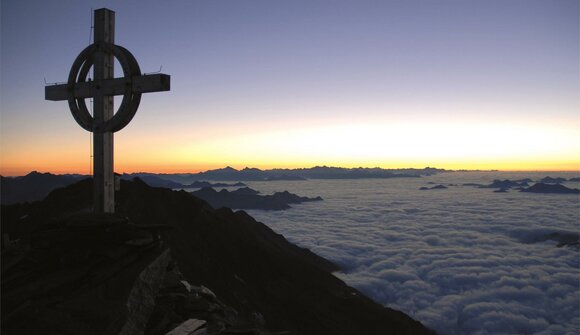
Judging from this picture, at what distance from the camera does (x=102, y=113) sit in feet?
22.4

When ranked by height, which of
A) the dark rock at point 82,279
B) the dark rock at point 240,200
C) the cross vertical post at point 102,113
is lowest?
the dark rock at point 240,200

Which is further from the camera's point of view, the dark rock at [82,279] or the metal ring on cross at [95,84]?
the metal ring on cross at [95,84]

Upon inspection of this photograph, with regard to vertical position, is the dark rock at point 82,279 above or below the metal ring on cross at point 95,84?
below

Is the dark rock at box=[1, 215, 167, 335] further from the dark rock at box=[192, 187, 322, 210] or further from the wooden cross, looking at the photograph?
the dark rock at box=[192, 187, 322, 210]

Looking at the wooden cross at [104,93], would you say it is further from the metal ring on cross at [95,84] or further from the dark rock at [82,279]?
the dark rock at [82,279]

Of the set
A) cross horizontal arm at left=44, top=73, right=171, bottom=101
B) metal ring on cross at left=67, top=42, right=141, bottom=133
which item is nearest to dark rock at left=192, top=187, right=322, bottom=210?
cross horizontal arm at left=44, top=73, right=171, bottom=101

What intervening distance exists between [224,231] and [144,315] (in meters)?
19.3

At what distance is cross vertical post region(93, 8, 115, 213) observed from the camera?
6801mm

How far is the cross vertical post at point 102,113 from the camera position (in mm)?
6801

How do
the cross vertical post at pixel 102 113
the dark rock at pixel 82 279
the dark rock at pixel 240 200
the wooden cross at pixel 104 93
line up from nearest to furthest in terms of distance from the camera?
the dark rock at pixel 82 279 → the wooden cross at pixel 104 93 → the cross vertical post at pixel 102 113 → the dark rock at pixel 240 200

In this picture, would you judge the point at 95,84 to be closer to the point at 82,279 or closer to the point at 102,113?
the point at 102,113

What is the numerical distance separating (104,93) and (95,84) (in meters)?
0.27

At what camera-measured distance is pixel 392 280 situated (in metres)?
56.9

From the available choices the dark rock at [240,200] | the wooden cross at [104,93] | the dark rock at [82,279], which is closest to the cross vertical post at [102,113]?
the wooden cross at [104,93]
